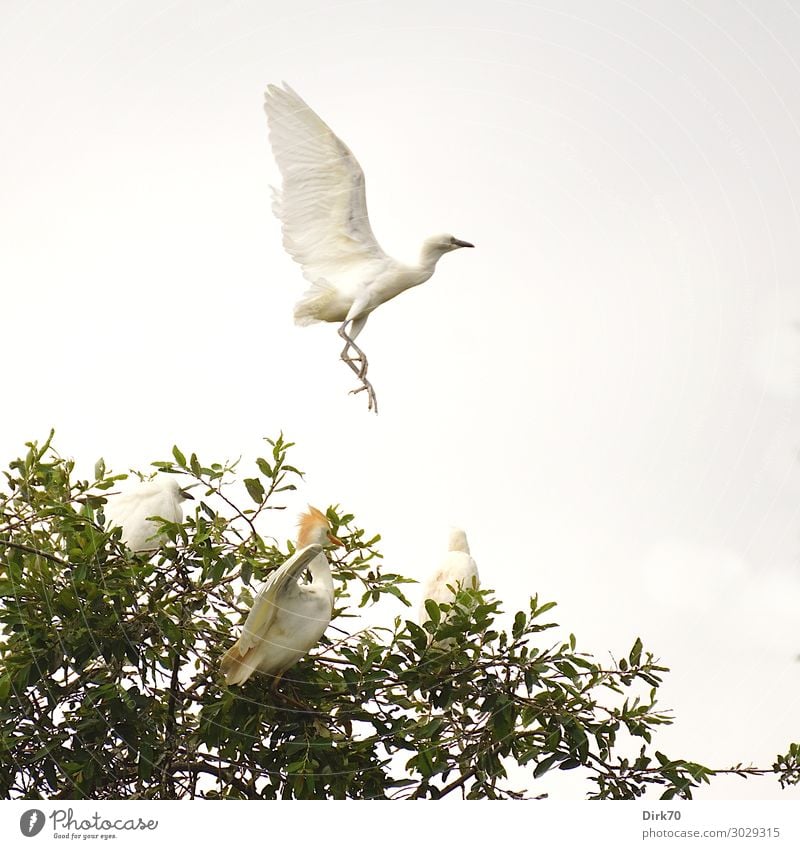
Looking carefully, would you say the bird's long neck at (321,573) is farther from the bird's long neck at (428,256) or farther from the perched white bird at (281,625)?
the bird's long neck at (428,256)

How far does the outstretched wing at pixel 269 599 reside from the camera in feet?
7.72

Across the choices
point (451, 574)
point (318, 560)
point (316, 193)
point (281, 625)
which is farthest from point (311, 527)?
point (316, 193)

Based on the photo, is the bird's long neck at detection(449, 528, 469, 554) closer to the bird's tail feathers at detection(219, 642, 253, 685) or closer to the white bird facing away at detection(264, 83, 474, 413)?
the white bird facing away at detection(264, 83, 474, 413)

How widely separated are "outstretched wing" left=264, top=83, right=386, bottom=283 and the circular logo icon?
1293 millimetres

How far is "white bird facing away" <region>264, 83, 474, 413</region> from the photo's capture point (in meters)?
2.78

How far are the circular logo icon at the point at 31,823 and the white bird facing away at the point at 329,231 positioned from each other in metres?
1.13

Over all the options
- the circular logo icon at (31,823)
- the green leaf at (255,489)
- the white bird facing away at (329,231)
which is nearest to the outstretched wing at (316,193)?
the white bird facing away at (329,231)

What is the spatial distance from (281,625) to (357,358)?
25.1 inches

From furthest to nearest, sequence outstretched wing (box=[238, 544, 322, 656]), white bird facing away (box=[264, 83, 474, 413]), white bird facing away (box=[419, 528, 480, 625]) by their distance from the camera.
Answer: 1. white bird facing away (box=[419, 528, 480, 625])
2. white bird facing away (box=[264, 83, 474, 413])
3. outstretched wing (box=[238, 544, 322, 656])

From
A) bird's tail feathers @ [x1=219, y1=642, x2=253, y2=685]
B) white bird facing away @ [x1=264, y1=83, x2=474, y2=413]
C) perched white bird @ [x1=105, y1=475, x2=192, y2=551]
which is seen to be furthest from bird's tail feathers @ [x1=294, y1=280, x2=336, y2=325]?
bird's tail feathers @ [x1=219, y1=642, x2=253, y2=685]

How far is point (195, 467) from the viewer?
105 inches

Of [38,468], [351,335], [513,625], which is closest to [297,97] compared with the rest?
[351,335]

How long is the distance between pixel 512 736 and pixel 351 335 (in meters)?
0.95

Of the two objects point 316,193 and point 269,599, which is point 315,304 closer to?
→ point 316,193
